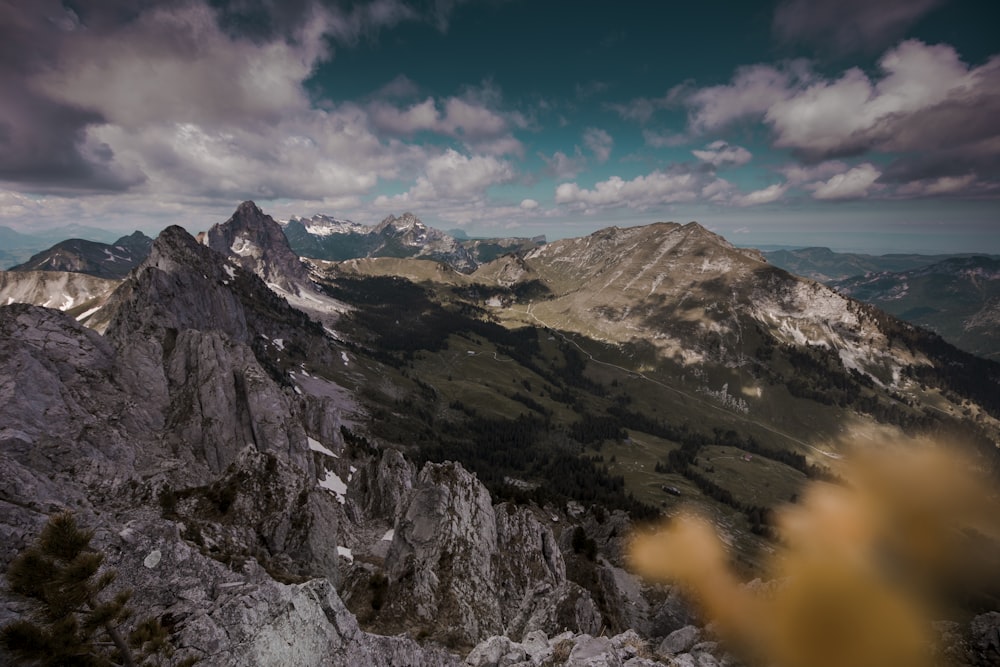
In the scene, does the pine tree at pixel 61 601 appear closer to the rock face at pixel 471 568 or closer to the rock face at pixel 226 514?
the rock face at pixel 226 514

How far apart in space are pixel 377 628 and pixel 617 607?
45353 millimetres

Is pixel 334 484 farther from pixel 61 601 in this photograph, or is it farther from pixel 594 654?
pixel 61 601

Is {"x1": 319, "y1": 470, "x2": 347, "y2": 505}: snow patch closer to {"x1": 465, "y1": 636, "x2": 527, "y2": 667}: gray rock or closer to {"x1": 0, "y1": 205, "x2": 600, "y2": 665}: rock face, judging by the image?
{"x1": 0, "y1": 205, "x2": 600, "y2": 665}: rock face

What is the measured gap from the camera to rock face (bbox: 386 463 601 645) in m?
43.1

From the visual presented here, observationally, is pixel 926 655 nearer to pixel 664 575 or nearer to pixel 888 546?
pixel 888 546

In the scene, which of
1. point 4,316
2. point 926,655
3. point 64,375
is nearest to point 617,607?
point 926,655

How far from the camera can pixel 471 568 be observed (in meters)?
52.2

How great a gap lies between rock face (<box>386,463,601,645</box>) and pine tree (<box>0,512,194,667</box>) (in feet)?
87.2

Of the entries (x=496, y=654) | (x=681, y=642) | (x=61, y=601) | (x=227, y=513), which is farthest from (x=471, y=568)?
(x=61, y=601)

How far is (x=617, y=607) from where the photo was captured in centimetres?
6700

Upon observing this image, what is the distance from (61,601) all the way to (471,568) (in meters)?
45.6

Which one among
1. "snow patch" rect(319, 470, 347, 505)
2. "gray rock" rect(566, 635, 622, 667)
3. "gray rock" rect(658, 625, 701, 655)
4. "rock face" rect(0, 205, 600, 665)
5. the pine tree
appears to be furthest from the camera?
"snow patch" rect(319, 470, 347, 505)

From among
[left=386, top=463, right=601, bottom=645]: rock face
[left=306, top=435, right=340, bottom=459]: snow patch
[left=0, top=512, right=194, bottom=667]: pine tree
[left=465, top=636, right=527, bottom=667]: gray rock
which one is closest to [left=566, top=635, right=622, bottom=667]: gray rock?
[left=465, top=636, right=527, bottom=667]: gray rock

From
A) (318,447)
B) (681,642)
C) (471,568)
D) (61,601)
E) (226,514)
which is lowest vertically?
(318,447)
